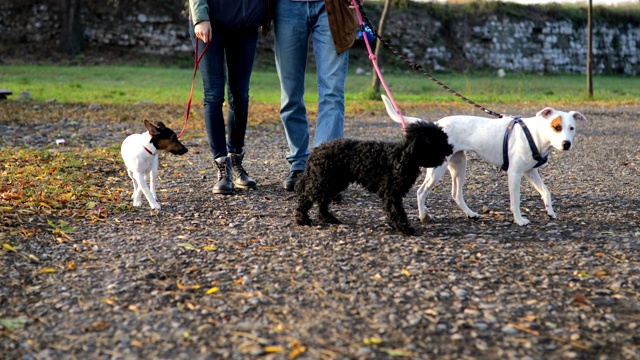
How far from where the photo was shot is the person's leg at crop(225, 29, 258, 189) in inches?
257

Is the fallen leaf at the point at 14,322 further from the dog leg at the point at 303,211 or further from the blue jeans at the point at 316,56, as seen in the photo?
the blue jeans at the point at 316,56

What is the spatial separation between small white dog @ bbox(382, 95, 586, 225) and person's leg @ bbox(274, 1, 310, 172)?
4.18 ft

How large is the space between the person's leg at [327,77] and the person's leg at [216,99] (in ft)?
2.99

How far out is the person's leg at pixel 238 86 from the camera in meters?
6.53

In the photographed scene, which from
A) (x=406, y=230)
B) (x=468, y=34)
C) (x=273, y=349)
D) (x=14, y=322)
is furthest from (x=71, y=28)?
(x=273, y=349)

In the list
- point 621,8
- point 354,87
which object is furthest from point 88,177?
point 621,8

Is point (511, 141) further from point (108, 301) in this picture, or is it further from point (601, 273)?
point (108, 301)

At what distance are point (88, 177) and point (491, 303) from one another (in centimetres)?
540

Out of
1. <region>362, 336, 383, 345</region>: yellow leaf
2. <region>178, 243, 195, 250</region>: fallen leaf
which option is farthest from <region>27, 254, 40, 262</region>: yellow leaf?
<region>362, 336, 383, 345</region>: yellow leaf

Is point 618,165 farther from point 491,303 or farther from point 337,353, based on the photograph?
point 337,353

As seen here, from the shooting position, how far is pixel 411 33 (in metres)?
37.9

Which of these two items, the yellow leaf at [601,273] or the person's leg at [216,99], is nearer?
the yellow leaf at [601,273]

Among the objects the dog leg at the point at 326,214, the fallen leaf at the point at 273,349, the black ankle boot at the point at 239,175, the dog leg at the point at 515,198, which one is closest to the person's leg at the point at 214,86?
the black ankle boot at the point at 239,175

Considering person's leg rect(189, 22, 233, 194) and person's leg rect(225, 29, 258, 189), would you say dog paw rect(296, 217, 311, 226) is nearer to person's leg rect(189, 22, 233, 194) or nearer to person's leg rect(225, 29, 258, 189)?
person's leg rect(189, 22, 233, 194)
